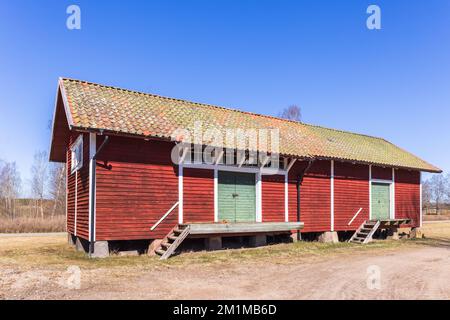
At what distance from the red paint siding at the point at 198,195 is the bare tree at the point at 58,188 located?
89.8 ft

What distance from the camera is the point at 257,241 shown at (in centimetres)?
1530

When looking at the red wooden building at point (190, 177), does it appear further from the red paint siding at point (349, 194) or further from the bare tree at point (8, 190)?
the bare tree at point (8, 190)

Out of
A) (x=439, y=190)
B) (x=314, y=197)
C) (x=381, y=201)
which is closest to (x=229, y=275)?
(x=314, y=197)

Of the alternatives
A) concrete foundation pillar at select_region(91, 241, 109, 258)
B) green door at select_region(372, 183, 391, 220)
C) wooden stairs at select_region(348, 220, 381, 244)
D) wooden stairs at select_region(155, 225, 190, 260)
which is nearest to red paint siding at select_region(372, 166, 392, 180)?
green door at select_region(372, 183, 391, 220)

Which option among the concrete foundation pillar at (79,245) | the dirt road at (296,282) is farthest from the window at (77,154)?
the dirt road at (296,282)

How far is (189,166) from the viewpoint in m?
13.8

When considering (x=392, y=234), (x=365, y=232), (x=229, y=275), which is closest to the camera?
(x=229, y=275)

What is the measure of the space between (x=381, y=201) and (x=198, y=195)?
10.7 m

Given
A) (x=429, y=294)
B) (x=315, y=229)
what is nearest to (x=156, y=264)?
(x=429, y=294)

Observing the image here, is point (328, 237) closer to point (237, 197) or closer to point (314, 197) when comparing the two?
point (314, 197)

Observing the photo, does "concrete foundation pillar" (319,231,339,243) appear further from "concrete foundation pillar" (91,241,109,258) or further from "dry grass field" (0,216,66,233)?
"dry grass field" (0,216,66,233)

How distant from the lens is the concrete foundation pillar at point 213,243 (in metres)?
14.1

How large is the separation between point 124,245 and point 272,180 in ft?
19.9
